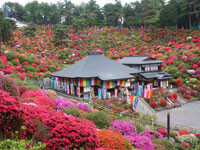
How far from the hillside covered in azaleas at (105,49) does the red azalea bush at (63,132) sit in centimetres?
2021

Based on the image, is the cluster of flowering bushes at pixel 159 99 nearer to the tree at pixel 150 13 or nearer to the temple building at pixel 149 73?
the temple building at pixel 149 73

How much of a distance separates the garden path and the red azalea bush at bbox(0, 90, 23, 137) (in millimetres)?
13570

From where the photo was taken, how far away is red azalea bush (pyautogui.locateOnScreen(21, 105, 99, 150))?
6.26 m

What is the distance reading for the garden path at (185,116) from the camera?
17125 millimetres

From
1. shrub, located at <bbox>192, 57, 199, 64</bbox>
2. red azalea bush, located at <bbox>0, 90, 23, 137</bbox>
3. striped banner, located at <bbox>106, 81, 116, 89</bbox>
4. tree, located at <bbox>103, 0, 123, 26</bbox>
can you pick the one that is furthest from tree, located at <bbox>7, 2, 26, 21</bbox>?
red azalea bush, located at <bbox>0, 90, 23, 137</bbox>

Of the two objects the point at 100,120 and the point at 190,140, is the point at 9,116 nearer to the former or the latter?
the point at 100,120

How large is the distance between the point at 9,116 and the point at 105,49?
1805 inches

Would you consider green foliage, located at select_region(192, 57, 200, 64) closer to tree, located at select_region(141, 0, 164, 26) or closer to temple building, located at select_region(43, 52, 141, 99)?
temple building, located at select_region(43, 52, 141, 99)

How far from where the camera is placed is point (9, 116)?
6074 mm

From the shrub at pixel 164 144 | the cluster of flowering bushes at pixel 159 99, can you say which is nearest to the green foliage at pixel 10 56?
the cluster of flowering bushes at pixel 159 99

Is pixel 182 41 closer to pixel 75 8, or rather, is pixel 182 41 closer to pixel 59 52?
pixel 59 52

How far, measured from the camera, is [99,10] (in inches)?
2837

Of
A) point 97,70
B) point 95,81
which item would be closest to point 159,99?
point 95,81

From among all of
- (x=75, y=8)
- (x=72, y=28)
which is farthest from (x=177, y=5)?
(x=75, y=8)
